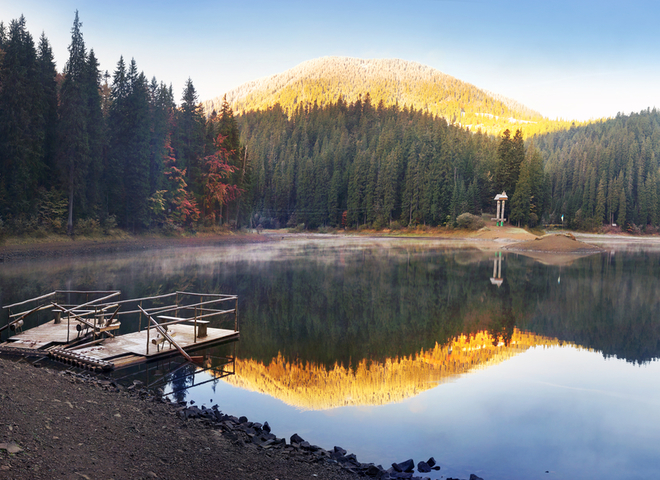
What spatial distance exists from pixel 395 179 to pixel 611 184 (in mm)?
51554

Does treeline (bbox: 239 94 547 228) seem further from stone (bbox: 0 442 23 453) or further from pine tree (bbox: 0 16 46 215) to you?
stone (bbox: 0 442 23 453)

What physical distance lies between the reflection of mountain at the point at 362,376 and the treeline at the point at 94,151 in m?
30.5

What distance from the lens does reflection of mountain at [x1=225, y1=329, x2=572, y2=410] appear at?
938 centimetres

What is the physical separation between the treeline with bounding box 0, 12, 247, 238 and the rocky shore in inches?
1238

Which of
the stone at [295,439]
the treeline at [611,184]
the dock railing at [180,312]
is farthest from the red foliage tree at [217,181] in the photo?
the treeline at [611,184]

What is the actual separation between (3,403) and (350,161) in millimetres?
104496

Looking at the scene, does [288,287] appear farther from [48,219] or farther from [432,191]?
[432,191]

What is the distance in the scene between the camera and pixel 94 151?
139 feet

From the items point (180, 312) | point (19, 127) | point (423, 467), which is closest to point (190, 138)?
point (19, 127)

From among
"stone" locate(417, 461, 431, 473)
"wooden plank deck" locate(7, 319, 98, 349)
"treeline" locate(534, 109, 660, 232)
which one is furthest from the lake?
"treeline" locate(534, 109, 660, 232)

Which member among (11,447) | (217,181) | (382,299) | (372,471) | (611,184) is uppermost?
(611,184)

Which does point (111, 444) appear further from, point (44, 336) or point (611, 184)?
point (611, 184)

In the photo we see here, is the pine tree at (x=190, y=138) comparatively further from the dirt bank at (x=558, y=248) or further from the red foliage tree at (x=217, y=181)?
the dirt bank at (x=558, y=248)

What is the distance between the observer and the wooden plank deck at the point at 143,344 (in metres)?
10.9
